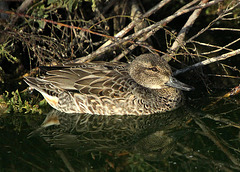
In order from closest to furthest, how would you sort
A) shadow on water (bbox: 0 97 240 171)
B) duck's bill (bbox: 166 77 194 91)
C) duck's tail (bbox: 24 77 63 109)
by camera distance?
shadow on water (bbox: 0 97 240 171), duck's bill (bbox: 166 77 194 91), duck's tail (bbox: 24 77 63 109)

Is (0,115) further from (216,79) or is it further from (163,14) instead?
(163,14)

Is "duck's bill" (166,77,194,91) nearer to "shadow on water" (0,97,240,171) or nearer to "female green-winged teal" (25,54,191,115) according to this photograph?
"female green-winged teal" (25,54,191,115)

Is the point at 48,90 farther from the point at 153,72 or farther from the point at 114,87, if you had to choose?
the point at 153,72

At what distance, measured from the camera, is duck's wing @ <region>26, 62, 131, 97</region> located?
256 inches

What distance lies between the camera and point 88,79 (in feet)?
21.7

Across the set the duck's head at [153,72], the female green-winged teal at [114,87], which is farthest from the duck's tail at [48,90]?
the duck's head at [153,72]

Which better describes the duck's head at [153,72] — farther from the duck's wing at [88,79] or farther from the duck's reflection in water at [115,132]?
the duck's reflection in water at [115,132]

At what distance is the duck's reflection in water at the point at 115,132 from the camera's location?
5547 mm

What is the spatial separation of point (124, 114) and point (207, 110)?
134cm

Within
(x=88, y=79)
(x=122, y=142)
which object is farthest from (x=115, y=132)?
(x=88, y=79)

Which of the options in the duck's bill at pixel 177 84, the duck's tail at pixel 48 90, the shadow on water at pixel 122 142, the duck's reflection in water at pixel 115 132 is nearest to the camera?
the shadow on water at pixel 122 142

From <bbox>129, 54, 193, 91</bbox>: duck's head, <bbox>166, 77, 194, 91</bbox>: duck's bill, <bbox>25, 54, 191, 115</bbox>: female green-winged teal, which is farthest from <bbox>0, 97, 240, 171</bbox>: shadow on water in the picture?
<bbox>129, 54, 193, 91</bbox>: duck's head

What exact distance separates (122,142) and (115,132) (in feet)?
1.18

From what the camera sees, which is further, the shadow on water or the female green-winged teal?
the female green-winged teal
